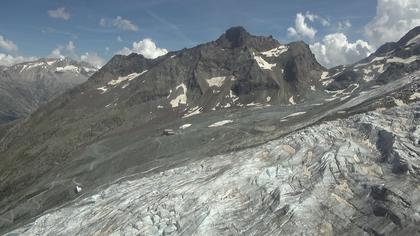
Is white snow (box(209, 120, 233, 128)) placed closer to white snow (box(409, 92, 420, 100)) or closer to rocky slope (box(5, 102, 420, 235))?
white snow (box(409, 92, 420, 100))

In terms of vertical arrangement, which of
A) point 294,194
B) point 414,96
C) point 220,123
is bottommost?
point 294,194

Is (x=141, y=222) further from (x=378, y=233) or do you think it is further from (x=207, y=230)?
(x=378, y=233)

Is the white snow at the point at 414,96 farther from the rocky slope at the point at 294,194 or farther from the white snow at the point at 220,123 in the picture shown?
the white snow at the point at 220,123

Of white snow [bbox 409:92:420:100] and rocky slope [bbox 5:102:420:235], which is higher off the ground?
white snow [bbox 409:92:420:100]

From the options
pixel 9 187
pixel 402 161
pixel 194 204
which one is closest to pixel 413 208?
pixel 402 161

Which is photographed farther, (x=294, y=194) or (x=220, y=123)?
(x=220, y=123)

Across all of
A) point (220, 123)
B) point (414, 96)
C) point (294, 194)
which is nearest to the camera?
point (294, 194)

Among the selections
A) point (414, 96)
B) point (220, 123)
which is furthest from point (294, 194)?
point (220, 123)

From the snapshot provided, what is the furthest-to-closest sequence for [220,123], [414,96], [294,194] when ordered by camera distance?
[220,123] → [414,96] → [294,194]

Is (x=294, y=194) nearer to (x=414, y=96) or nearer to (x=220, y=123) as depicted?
(x=414, y=96)

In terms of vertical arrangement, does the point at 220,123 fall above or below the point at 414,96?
below

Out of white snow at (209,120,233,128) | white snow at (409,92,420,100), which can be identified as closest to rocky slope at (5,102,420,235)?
white snow at (409,92,420,100)
